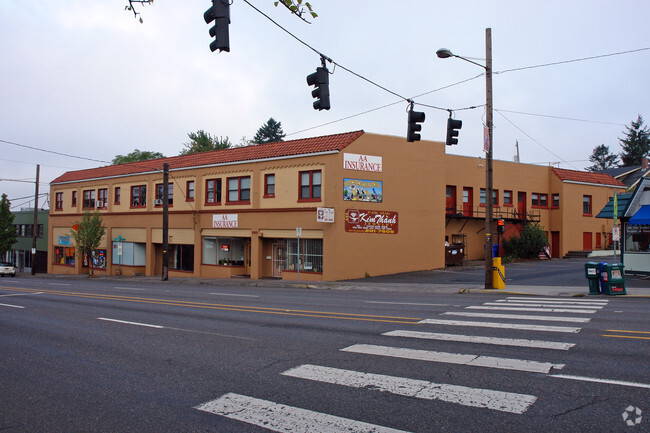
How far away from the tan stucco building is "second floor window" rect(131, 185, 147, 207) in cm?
8

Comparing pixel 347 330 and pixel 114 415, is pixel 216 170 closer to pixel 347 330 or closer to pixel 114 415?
pixel 347 330

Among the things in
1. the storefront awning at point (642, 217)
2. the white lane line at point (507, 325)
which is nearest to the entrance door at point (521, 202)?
the storefront awning at point (642, 217)

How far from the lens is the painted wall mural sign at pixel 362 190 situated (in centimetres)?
2748

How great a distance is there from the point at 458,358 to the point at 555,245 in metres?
37.1

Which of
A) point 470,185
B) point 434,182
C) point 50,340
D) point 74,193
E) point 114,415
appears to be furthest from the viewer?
point 74,193

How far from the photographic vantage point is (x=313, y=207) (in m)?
28.0

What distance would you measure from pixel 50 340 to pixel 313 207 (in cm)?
1873

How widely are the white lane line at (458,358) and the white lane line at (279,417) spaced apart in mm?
2747

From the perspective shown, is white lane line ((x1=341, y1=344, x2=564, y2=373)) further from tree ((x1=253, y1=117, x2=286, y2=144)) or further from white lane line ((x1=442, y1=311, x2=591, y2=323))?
tree ((x1=253, y1=117, x2=286, y2=144))

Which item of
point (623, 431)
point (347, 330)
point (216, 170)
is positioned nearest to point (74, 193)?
point (216, 170)

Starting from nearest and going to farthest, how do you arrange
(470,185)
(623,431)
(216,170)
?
(623,431) < (216,170) < (470,185)

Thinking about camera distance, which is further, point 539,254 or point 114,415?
point 539,254

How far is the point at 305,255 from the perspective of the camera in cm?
2881

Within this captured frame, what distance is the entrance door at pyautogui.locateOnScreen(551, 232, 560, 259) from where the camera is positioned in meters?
40.6
